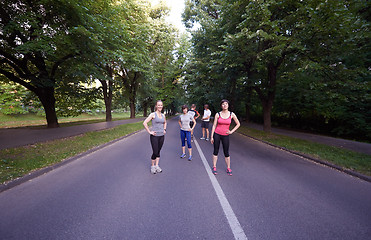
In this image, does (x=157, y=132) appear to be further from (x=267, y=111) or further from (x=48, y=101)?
(x=48, y=101)

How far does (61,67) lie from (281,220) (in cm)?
1612

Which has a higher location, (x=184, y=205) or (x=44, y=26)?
(x=44, y=26)

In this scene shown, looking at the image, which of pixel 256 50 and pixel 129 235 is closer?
pixel 129 235

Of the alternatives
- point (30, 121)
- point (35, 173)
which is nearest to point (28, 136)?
point (35, 173)

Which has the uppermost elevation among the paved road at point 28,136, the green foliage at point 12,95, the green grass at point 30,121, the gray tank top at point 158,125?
the green foliage at point 12,95

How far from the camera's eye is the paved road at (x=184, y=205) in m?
2.11

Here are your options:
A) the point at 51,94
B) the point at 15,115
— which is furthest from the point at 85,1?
the point at 15,115

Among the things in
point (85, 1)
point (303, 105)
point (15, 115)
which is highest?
point (85, 1)

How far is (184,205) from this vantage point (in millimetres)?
2686

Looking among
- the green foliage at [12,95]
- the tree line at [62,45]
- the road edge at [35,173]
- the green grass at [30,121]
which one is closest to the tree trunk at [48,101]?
the tree line at [62,45]

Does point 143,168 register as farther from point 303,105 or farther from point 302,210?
point 303,105

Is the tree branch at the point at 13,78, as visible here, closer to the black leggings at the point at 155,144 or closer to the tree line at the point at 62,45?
the tree line at the point at 62,45

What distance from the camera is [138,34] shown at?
13.3 meters

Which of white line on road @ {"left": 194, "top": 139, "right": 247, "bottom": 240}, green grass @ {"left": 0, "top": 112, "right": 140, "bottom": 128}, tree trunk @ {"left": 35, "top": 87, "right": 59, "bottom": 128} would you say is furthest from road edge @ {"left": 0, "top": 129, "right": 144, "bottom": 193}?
green grass @ {"left": 0, "top": 112, "right": 140, "bottom": 128}
